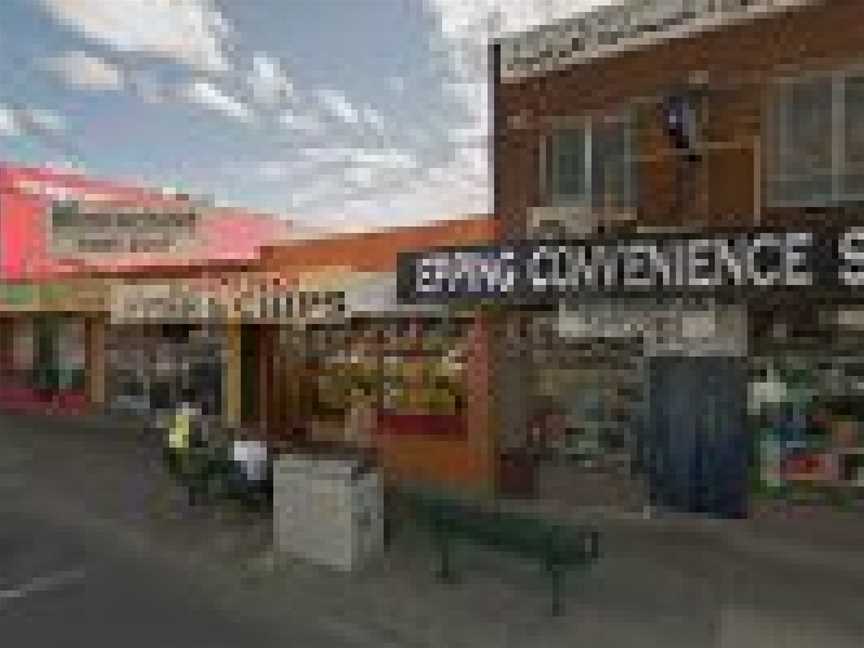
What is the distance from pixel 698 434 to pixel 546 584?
3787 millimetres

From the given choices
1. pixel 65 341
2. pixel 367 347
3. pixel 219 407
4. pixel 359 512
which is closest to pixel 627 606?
pixel 359 512

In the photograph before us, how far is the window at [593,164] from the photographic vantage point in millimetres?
12367

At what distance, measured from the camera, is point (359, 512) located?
952 cm

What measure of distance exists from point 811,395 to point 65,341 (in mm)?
17970

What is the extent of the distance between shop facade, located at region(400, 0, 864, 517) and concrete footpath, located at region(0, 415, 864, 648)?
1129 millimetres

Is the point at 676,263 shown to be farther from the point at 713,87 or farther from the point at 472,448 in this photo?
the point at 472,448

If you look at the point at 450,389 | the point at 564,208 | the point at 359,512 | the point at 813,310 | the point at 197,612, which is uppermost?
the point at 564,208

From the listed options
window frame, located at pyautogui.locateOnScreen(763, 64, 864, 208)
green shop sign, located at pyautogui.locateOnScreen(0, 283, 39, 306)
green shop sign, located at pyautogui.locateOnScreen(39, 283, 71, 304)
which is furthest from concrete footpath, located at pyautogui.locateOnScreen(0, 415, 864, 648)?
green shop sign, located at pyautogui.locateOnScreen(0, 283, 39, 306)

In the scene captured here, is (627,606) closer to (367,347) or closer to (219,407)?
(367,347)

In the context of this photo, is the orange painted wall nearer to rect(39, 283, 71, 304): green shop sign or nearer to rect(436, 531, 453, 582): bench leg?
rect(436, 531, 453, 582): bench leg

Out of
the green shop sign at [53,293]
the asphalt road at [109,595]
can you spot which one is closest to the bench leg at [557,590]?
the asphalt road at [109,595]

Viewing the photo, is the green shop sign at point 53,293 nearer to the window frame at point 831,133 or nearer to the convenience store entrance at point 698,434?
the convenience store entrance at point 698,434

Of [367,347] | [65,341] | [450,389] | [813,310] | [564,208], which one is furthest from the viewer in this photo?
[65,341]

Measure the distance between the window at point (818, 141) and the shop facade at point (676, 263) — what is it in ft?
0.06
